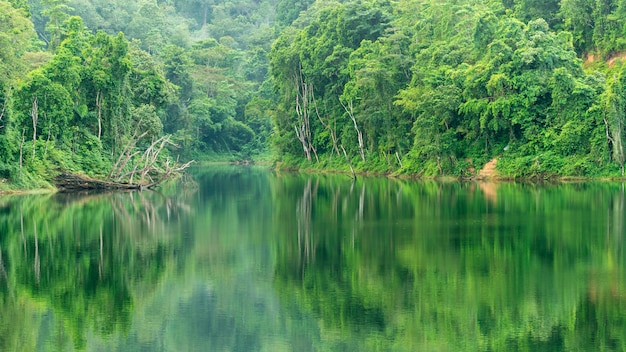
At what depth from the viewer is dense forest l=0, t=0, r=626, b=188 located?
43.0 meters

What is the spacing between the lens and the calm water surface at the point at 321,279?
1248 centimetres

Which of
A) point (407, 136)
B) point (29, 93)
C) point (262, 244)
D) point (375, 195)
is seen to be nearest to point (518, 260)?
point (262, 244)

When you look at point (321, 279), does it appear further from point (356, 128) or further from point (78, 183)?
point (356, 128)

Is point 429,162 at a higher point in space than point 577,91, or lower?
lower

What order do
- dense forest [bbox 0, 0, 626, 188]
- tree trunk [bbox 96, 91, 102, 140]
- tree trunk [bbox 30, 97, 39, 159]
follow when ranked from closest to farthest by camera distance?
tree trunk [bbox 30, 97, 39, 159] → dense forest [bbox 0, 0, 626, 188] → tree trunk [bbox 96, 91, 102, 140]

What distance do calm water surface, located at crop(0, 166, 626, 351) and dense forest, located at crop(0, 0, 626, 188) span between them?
546 inches

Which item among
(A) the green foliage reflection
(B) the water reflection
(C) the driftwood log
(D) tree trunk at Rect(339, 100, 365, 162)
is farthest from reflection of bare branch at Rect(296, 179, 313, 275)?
(D) tree trunk at Rect(339, 100, 365, 162)

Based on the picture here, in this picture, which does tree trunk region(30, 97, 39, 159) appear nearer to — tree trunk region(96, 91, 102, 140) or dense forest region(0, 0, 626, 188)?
dense forest region(0, 0, 626, 188)

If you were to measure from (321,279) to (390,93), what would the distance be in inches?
1554

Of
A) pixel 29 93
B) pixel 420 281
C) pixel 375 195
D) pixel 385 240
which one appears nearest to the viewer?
pixel 420 281

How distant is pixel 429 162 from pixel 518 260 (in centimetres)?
3371

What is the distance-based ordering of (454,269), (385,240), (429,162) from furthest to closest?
(429,162) → (385,240) → (454,269)

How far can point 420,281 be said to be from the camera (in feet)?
52.3

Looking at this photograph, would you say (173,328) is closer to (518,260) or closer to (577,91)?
(518,260)
